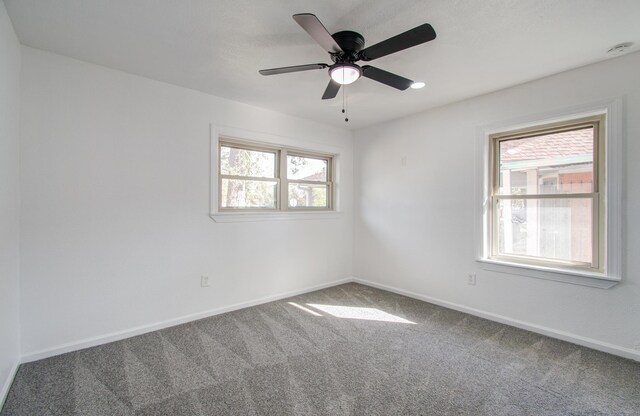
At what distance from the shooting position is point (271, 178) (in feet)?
12.9

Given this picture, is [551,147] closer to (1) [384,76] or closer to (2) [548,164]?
(2) [548,164]

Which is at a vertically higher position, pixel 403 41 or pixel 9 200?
pixel 403 41

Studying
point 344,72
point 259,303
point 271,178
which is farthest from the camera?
point 271,178

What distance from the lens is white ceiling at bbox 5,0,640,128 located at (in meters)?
1.84

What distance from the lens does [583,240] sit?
273 cm

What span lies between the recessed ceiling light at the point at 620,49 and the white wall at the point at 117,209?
342 cm

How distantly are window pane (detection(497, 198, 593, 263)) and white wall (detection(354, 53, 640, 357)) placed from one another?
1.00 ft

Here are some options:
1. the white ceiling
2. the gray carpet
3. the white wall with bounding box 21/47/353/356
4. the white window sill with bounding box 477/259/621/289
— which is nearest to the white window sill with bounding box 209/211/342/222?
the white wall with bounding box 21/47/353/356

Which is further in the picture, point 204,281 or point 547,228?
point 204,281

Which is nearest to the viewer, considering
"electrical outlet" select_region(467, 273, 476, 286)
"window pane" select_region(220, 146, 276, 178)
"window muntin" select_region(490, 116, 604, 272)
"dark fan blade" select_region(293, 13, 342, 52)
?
"dark fan blade" select_region(293, 13, 342, 52)

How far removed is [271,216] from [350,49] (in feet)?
7.64

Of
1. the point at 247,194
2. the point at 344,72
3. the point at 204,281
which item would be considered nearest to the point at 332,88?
the point at 344,72

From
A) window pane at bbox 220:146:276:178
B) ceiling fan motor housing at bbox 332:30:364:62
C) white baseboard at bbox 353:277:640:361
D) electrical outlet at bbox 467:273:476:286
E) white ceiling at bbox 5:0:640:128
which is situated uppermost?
white ceiling at bbox 5:0:640:128

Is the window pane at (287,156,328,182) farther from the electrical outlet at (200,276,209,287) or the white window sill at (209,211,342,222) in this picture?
the electrical outlet at (200,276,209,287)
